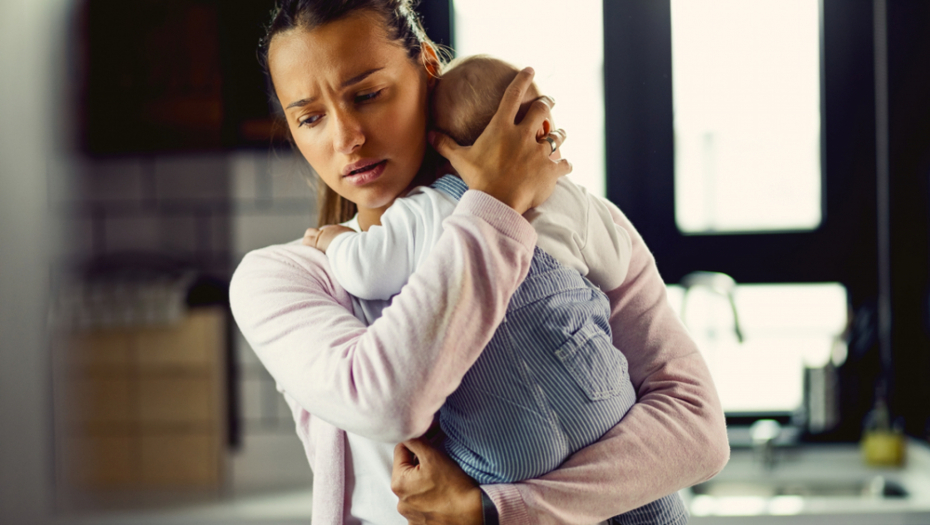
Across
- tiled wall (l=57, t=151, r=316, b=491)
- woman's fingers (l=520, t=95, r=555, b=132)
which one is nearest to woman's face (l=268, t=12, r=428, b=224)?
woman's fingers (l=520, t=95, r=555, b=132)

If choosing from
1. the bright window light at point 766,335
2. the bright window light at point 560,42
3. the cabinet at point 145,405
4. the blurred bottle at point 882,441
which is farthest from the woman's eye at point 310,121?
the blurred bottle at point 882,441

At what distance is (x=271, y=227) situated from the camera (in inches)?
67.6

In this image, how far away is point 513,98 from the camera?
561mm

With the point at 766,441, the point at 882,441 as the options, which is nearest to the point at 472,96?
the point at 766,441

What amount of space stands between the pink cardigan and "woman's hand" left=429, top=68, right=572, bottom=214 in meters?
0.03

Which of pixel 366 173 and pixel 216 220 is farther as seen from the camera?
pixel 216 220

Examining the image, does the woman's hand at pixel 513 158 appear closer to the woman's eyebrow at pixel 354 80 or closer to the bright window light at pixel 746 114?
the woman's eyebrow at pixel 354 80

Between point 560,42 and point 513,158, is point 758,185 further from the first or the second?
point 513,158

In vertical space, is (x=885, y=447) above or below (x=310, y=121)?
below

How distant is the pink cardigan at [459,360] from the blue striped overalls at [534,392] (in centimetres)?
2

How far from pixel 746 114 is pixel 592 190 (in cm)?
42

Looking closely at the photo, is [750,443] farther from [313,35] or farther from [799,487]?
[313,35]

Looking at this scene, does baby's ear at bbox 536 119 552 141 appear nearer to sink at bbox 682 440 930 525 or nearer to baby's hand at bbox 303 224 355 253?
baby's hand at bbox 303 224 355 253

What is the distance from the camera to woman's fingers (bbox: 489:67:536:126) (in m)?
0.56
